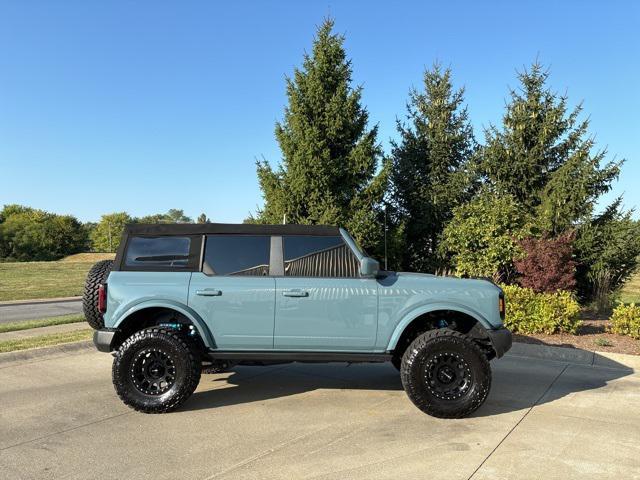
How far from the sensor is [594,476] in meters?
3.35

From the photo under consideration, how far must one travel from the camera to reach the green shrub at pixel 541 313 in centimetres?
805

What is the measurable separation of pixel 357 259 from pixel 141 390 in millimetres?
2409

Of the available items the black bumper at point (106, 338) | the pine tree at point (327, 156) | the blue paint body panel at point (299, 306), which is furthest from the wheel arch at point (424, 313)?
the pine tree at point (327, 156)

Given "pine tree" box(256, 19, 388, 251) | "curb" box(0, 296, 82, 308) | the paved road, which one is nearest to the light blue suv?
"pine tree" box(256, 19, 388, 251)

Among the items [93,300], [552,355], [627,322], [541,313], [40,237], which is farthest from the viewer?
[40,237]

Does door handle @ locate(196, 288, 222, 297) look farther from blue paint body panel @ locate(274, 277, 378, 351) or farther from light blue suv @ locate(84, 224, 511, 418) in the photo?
blue paint body panel @ locate(274, 277, 378, 351)

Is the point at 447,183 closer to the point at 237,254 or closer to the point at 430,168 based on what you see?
the point at 430,168

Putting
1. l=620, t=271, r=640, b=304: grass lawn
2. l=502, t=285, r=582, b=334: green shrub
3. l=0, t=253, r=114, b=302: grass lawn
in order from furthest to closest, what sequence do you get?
l=0, t=253, r=114, b=302: grass lawn
l=620, t=271, r=640, b=304: grass lawn
l=502, t=285, r=582, b=334: green shrub

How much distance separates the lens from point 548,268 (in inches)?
361

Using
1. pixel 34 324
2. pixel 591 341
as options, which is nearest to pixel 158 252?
pixel 591 341

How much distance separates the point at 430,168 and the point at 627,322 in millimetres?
7190

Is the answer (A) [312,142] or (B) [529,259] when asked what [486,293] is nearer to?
(B) [529,259]

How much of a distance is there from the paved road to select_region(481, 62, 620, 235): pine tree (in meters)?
12.3

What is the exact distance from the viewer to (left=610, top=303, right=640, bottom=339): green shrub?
7707mm
